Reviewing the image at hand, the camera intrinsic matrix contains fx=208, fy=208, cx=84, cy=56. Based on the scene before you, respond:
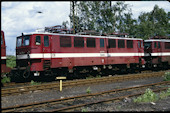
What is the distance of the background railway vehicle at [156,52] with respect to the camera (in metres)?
24.1

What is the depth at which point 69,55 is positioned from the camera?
16.7m

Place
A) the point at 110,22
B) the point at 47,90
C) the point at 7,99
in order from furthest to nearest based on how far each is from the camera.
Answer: the point at 110,22 → the point at 47,90 → the point at 7,99

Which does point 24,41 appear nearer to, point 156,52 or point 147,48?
point 147,48

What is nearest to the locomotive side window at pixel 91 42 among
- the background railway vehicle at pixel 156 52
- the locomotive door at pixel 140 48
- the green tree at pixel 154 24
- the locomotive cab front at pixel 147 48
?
the locomotive door at pixel 140 48

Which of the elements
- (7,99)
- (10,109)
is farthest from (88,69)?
(10,109)

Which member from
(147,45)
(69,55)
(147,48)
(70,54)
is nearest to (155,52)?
(147,48)

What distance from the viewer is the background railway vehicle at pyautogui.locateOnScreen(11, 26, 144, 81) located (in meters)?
15.1

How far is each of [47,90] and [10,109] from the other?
4.32 meters

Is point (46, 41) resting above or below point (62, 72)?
above

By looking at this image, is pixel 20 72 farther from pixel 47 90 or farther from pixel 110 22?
pixel 110 22

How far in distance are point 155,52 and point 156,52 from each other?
0.16m

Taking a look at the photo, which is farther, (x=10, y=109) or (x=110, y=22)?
(x=110, y=22)

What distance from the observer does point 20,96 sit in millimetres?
11148

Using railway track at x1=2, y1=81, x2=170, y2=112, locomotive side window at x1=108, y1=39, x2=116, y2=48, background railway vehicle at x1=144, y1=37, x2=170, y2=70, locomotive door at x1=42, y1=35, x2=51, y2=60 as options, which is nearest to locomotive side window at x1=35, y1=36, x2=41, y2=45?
locomotive door at x1=42, y1=35, x2=51, y2=60
